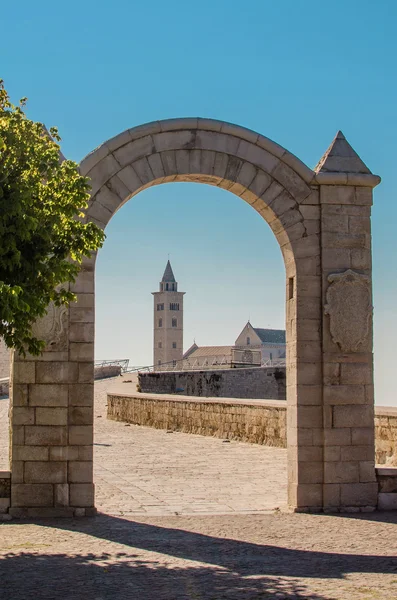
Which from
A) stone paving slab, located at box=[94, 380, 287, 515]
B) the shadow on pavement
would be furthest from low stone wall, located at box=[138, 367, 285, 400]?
the shadow on pavement

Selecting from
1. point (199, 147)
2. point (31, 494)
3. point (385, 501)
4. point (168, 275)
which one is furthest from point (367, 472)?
point (168, 275)

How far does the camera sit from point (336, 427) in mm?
10188

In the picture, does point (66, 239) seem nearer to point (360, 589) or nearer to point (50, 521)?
point (50, 521)

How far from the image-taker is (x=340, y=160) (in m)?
10.7

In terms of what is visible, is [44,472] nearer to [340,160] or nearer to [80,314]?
[80,314]

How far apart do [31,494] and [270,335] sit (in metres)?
124

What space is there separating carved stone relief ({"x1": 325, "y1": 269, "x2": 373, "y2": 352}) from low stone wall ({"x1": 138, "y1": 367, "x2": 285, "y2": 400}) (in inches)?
751

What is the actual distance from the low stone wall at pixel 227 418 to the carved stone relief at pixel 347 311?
8.54ft

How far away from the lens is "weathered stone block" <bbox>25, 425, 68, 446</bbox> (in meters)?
9.62

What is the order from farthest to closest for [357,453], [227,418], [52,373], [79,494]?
[227,418]
[357,453]
[52,373]
[79,494]

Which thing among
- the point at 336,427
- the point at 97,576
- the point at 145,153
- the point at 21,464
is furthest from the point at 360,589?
the point at 145,153

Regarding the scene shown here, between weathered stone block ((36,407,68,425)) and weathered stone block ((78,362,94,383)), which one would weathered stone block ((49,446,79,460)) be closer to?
weathered stone block ((36,407,68,425))

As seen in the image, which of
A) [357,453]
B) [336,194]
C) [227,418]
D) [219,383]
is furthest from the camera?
[219,383]

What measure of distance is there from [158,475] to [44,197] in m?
7.01
